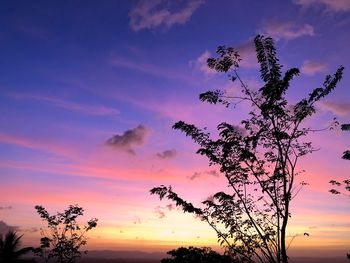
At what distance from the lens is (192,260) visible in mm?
36562

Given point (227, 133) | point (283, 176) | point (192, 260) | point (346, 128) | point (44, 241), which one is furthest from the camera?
point (44, 241)

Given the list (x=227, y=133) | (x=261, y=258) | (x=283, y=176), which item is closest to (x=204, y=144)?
(x=227, y=133)

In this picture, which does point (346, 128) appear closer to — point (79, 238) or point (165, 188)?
point (165, 188)

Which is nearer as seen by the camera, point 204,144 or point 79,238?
point 204,144

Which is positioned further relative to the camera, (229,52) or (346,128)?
(346,128)

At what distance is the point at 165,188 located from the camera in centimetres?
1861

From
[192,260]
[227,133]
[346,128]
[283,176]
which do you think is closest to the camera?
[283,176]

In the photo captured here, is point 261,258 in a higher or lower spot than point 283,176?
lower

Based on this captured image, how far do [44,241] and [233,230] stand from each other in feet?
87.4

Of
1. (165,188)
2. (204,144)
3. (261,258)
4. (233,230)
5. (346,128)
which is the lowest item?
(261,258)

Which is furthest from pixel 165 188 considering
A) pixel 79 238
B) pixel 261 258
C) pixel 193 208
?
pixel 79 238

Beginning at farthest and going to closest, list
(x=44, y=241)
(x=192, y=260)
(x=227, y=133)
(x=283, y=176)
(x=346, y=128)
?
(x=44, y=241) → (x=192, y=260) → (x=346, y=128) → (x=227, y=133) → (x=283, y=176)

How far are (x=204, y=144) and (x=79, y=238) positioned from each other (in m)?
25.3

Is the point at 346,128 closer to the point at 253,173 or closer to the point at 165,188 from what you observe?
the point at 253,173
